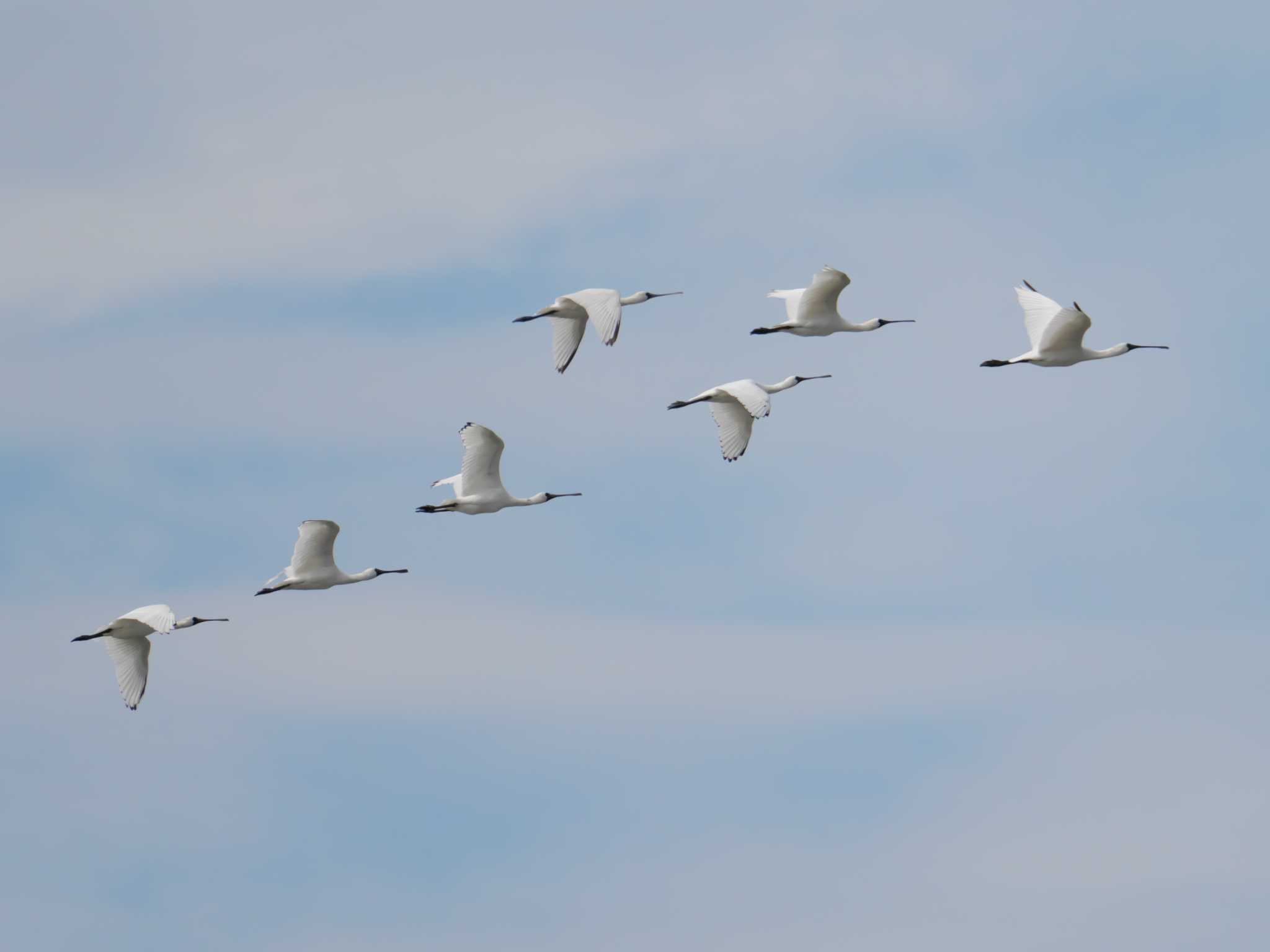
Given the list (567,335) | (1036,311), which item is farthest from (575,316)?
(1036,311)

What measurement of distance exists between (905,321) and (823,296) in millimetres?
3787

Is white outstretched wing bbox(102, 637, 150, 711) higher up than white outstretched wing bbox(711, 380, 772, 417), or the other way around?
white outstretched wing bbox(711, 380, 772, 417)

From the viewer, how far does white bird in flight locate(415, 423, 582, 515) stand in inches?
1436

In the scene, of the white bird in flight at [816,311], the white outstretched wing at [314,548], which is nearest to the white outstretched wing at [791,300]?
the white bird in flight at [816,311]

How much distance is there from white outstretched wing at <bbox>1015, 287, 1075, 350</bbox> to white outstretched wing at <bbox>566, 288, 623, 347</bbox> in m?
7.16

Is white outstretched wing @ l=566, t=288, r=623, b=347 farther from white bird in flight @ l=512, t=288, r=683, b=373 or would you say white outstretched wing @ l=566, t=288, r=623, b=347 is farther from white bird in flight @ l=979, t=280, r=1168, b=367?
white bird in flight @ l=979, t=280, r=1168, b=367

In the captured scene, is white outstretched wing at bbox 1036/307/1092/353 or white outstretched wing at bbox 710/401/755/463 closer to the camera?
white outstretched wing at bbox 1036/307/1092/353

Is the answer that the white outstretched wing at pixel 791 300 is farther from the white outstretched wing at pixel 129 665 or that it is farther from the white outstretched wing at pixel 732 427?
the white outstretched wing at pixel 129 665

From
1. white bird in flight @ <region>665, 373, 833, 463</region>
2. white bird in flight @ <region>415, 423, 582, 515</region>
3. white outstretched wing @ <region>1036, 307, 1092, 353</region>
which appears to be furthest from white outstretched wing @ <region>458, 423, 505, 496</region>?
white outstretched wing @ <region>1036, 307, 1092, 353</region>

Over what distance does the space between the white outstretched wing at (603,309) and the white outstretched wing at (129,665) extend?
32.1 ft

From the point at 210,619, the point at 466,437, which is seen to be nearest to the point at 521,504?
the point at 466,437

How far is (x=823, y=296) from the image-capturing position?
39.7 m

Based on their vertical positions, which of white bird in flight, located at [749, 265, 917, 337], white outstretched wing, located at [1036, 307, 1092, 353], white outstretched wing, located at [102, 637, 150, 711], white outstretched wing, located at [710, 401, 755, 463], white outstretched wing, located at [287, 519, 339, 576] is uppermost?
white bird in flight, located at [749, 265, 917, 337]

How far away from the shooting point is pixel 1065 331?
37.0 m
